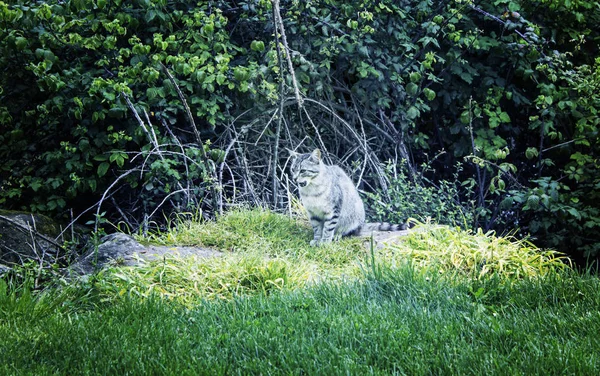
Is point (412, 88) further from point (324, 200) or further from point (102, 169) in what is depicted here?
point (102, 169)

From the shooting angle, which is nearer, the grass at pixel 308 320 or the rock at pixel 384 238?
the grass at pixel 308 320

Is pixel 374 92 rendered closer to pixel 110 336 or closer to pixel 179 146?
pixel 179 146

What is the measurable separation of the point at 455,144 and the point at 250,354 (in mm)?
5657

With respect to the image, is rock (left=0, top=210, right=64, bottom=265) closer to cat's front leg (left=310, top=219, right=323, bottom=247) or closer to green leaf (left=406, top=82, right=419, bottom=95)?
cat's front leg (left=310, top=219, right=323, bottom=247)

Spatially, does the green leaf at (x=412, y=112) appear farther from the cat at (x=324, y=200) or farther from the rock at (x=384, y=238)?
the rock at (x=384, y=238)

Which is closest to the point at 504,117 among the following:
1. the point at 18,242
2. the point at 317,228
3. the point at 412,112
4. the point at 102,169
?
the point at 412,112

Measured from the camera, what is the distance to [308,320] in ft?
12.6

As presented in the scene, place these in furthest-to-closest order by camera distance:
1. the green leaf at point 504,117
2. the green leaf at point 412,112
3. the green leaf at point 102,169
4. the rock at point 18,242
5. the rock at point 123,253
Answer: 1. the green leaf at point 504,117
2. the green leaf at point 412,112
3. the green leaf at point 102,169
4. the rock at point 18,242
5. the rock at point 123,253

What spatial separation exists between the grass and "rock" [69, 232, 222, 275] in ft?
1.00

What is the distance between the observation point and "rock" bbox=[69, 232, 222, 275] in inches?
211

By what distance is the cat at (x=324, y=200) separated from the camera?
20.3 ft

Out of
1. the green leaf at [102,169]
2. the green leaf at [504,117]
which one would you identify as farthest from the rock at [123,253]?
the green leaf at [504,117]

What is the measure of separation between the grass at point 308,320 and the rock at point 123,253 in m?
0.31

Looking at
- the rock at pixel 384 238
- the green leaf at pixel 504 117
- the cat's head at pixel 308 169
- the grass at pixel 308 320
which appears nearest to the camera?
the grass at pixel 308 320
